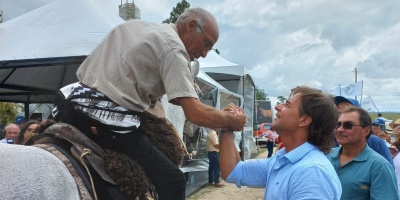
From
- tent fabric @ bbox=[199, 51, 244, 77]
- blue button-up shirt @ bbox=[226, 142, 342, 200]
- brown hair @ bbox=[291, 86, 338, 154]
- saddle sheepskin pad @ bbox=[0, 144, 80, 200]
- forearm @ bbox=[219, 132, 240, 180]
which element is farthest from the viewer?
tent fabric @ bbox=[199, 51, 244, 77]

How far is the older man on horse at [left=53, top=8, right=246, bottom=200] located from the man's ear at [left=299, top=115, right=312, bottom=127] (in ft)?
1.17

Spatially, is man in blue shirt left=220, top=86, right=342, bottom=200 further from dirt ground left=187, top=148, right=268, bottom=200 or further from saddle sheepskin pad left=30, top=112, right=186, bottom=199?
dirt ground left=187, top=148, right=268, bottom=200

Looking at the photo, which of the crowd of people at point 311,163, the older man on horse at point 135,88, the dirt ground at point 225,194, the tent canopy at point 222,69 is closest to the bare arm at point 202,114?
the older man on horse at point 135,88

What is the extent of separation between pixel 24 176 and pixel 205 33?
129cm

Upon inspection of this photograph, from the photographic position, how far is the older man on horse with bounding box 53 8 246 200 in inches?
81.1

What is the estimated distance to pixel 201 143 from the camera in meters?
10.4

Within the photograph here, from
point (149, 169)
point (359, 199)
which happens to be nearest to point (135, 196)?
point (149, 169)

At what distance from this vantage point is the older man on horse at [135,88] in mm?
2061

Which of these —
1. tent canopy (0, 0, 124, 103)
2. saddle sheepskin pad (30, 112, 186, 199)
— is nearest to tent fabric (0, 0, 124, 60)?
tent canopy (0, 0, 124, 103)

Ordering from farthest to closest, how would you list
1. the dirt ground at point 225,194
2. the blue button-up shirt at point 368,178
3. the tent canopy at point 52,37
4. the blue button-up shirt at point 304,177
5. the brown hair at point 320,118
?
the dirt ground at point 225,194
the tent canopy at point 52,37
the blue button-up shirt at point 368,178
the brown hair at point 320,118
the blue button-up shirt at point 304,177

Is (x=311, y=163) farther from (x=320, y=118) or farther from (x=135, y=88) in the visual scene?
(x=135, y=88)

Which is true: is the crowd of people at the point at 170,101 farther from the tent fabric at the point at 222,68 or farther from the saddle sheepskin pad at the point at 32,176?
the tent fabric at the point at 222,68

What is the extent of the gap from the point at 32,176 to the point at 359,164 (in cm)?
253

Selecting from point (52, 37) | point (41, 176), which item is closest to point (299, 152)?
point (41, 176)
